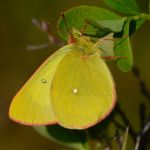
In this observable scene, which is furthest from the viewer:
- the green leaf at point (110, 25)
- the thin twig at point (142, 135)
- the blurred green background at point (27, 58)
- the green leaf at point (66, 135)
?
the blurred green background at point (27, 58)

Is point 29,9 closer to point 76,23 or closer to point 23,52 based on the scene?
point 23,52

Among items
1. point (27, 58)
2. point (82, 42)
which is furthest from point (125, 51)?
point (27, 58)

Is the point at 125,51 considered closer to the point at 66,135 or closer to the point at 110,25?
the point at 110,25

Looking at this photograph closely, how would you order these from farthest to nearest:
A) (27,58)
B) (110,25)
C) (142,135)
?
(27,58), (142,135), (110,25)

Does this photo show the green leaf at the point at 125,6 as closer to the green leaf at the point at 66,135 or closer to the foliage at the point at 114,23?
the foliage at the point at 114,23

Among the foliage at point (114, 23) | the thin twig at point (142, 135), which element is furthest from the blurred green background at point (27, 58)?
the foliage at point (114, 23)

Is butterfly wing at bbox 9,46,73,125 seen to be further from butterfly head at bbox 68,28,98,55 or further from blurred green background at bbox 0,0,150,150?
blurred green background at bbox 0,0,150,150
